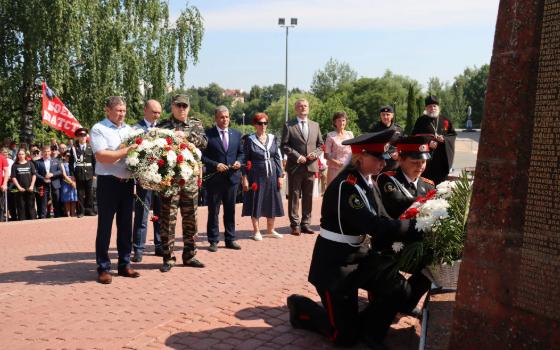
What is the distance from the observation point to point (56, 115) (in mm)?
15148

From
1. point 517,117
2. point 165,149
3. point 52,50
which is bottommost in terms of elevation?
point 165,149

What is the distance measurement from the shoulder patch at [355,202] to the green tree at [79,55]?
17.4 meters

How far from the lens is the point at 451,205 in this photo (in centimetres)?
459

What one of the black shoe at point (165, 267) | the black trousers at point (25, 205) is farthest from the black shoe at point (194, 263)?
the black trousers at point (25, 205)

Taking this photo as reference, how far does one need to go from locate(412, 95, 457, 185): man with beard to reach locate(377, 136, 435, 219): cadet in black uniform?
4497mm

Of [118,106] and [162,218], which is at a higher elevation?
[118,106]

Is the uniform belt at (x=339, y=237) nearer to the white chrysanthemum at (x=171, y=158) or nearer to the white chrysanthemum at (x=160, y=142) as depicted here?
the white chrysanthemum at (x=171, y=158)

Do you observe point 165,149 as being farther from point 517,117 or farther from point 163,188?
point 517,117

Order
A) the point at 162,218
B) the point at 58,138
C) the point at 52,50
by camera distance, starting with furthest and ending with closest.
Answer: the point at 58,138 → the point at 52,50 → the point at 162,218

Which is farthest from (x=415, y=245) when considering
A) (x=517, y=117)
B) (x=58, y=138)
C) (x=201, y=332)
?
(x=58, y=138)

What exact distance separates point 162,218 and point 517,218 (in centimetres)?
489

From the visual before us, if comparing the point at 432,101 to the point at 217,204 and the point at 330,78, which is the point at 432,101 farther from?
the point at 330,78

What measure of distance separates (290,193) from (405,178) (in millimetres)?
4706

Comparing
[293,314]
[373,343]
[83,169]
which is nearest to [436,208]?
[373,343]
